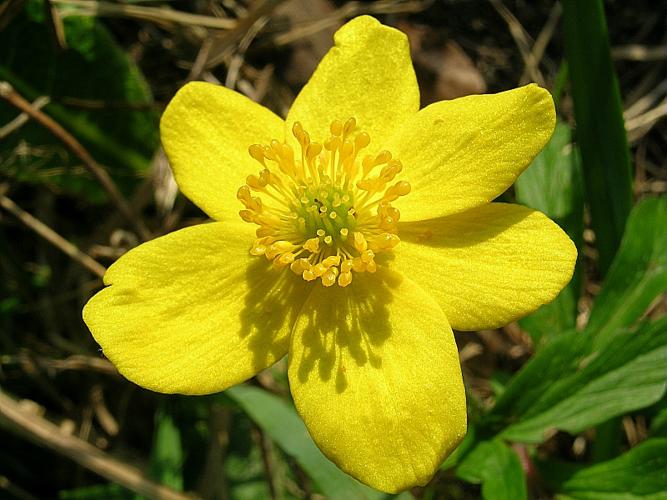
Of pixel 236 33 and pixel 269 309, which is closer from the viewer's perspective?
pixel 269 309

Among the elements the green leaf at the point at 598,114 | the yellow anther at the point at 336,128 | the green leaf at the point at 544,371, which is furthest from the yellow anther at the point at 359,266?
the green leaf at the point at 598,114

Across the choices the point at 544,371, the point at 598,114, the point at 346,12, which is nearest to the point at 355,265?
the point at 544,371

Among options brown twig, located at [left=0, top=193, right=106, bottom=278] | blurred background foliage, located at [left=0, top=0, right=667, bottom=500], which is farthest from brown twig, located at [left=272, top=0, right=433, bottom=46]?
brown twig, located at [left=0, top=193, right=106, bottom=278]

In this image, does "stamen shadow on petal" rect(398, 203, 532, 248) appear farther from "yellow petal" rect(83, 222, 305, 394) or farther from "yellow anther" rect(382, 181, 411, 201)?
"yellow petal" rect(83, 222, 305, 394)

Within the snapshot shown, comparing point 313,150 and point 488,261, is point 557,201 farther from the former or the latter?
point 313,150

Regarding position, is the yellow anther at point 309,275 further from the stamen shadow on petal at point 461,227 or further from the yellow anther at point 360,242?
the stamen shadow on petal at point 461,227

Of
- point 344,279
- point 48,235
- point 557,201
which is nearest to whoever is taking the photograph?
point 344,279
